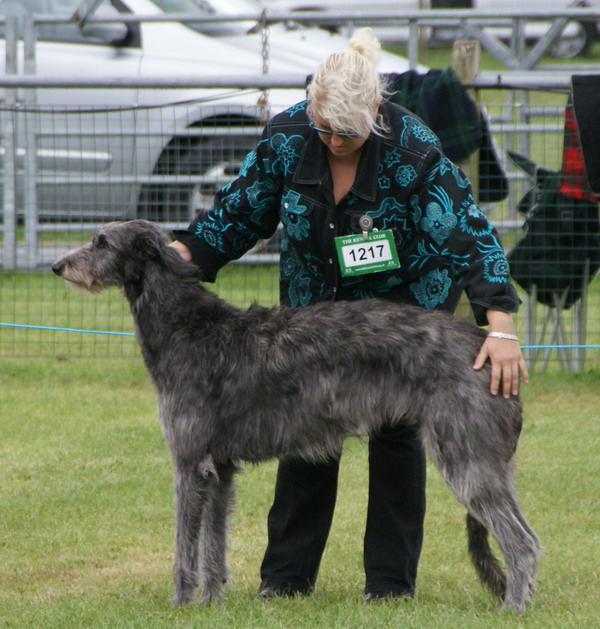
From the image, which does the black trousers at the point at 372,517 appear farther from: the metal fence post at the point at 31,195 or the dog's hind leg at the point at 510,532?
the metal fence post at the point at 31,195

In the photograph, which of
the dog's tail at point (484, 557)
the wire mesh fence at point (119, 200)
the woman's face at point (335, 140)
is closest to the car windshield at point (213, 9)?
the wire mesh fence at point (119, 200)

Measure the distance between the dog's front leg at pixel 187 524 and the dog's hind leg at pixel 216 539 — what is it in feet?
0.23

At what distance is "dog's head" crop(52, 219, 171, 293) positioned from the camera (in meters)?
4.28

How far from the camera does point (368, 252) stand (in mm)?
4145

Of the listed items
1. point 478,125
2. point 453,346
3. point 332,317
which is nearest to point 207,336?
point 332,317

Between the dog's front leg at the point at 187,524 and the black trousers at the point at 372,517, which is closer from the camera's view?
the dog's front leg at the point at 187,524

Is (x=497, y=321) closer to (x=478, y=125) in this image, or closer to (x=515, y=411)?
(x=515, y=411)

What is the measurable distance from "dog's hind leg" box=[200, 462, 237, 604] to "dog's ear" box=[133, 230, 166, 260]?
90cm

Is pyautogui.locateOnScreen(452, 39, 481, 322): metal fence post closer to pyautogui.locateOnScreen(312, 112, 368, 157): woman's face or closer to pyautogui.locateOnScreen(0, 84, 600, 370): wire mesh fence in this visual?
pyautogui.locateOnScreen(0, 84, 600, 370): wire mesh fence

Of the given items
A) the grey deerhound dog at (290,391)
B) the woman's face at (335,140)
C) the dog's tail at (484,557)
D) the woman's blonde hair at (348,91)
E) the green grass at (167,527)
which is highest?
the woman's blonde hair at (348,91)

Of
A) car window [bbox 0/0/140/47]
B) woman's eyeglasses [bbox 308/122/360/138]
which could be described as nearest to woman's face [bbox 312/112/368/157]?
woman's eyeglasses [bbox 308/122/360/138]

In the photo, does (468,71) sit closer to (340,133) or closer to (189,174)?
(189,174)

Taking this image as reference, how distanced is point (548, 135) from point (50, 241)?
4598 mm

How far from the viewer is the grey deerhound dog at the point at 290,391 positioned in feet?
13.0
